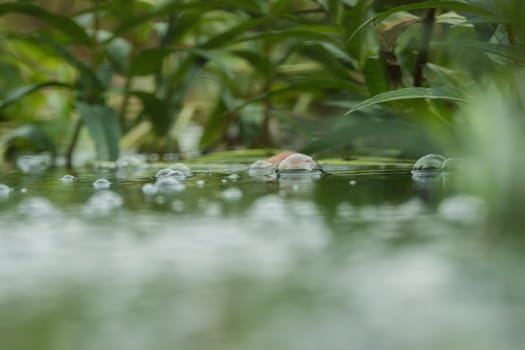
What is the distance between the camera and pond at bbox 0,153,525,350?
35cm

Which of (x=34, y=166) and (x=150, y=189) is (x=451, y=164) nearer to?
(x=150, y=189)

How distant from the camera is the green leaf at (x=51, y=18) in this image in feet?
5.39

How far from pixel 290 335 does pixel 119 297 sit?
4.5 inches

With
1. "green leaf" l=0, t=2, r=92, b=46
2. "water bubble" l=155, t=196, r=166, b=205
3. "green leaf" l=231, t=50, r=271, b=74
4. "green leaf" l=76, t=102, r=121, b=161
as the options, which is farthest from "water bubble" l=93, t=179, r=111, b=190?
"green leaf" l=231, t=50, r=271, b=74

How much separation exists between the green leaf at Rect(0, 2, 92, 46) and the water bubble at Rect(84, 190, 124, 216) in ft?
2.69

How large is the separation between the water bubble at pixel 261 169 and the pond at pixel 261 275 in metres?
0.39

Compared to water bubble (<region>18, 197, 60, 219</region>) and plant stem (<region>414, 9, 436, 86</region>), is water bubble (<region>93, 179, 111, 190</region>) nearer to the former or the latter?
water bubble (<region>18, 197, 60, 219</region>)

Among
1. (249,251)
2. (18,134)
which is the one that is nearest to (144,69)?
(18,134)

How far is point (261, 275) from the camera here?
1.53ft

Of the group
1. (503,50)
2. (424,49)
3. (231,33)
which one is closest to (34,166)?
(231,33)

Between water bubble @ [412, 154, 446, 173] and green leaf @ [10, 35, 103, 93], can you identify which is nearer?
water bubble @ [412, 154, 446, 173]

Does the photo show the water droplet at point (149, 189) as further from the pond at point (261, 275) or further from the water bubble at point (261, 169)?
the water bubble at point (261, 169)

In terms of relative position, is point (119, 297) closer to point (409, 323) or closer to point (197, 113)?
point (409, 323)

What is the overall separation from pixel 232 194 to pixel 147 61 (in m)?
0.90
